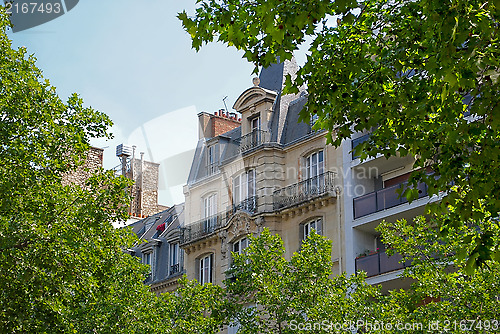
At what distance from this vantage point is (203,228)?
134 feet

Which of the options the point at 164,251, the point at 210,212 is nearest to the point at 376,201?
the point at 210,212

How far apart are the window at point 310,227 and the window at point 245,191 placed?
284 cm

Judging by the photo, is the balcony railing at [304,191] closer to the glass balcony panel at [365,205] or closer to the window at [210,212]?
the glass balcony panel at [365,205]

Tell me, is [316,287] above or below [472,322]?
above

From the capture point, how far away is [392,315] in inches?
913

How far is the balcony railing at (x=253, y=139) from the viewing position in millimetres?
38031

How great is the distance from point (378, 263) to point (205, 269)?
11497 mm

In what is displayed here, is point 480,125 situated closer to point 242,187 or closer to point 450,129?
point 450,129

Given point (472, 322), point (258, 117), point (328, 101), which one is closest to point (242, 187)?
point (258, 117)

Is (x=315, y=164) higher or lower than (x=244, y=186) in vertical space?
lower

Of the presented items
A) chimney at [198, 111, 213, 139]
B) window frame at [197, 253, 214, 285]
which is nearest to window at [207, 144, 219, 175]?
chimney at [198, 111, 213, 139]

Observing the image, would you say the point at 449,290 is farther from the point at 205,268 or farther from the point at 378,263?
the point at 205,268

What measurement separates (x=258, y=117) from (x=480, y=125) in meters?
27.9

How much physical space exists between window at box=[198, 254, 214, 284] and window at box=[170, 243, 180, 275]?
125 inches
